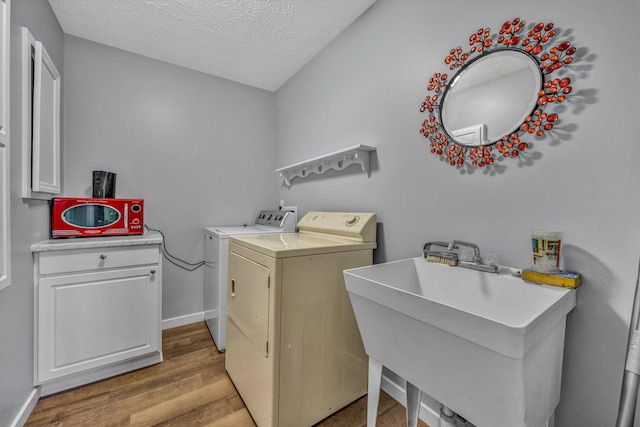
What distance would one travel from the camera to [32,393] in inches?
57.2

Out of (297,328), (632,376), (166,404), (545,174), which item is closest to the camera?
(632,376)

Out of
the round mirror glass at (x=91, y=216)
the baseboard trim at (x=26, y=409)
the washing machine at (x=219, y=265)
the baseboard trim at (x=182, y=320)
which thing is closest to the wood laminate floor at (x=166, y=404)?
the baseboard trim at (x=26, y=409)

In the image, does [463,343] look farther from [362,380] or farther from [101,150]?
[101,150]

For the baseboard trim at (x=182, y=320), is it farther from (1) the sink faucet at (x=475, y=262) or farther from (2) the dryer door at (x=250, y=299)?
(1) the sink faucet at (x=475, y=262)

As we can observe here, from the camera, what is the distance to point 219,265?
2.01 m

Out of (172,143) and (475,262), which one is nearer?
(475,262)

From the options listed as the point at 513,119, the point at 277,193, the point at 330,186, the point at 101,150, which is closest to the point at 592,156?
the point at 513,119

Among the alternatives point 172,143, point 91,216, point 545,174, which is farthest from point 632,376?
point 172,143

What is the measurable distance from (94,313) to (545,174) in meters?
2.55

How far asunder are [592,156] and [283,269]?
4.10 ft

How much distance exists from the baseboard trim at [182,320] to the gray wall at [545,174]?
2009mm

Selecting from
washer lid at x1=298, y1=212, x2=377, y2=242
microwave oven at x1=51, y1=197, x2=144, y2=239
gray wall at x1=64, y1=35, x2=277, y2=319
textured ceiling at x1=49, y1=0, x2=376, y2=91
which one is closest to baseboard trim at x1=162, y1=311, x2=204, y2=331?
gray wall at x1=64, y1=35, x2=277, y2=319

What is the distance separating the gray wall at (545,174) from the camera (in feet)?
2.72

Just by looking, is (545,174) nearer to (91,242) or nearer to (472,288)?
(472,288)
